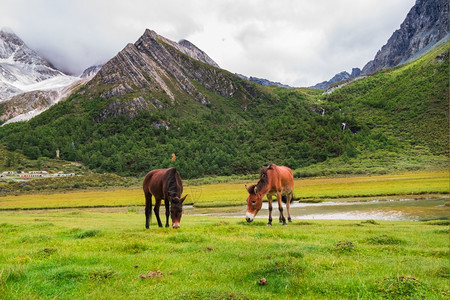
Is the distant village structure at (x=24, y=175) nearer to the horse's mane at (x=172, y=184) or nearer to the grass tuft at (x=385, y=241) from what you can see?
the horse's mane at (x=172, y=184)

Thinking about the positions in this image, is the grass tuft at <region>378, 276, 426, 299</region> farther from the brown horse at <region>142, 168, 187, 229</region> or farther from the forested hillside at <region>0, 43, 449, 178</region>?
the forested hillside at <region>0, 43, 449, 178</region>

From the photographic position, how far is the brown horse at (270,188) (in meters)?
17.2

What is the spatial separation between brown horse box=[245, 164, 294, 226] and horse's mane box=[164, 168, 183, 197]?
438cm

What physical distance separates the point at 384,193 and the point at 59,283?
50.1 metres

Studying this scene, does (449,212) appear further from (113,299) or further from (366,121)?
(366,121)

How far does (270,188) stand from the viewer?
18.9 m

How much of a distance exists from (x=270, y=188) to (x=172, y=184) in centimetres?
672

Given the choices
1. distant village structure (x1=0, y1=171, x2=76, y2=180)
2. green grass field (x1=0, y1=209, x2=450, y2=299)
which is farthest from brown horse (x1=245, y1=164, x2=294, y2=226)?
distant village structure (x1=0, y1=171, x2=76, y2=180)

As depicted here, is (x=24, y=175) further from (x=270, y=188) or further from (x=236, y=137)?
(x=270, y=188)

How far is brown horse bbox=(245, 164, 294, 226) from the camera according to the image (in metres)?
17.2

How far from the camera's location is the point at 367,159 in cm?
12406

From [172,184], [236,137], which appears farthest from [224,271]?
[236,137]

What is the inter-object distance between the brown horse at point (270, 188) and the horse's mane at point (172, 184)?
14.4 ft

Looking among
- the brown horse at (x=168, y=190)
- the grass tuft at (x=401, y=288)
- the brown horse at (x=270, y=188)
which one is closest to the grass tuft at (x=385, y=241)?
the grass tuft at (x=401, y=288)
